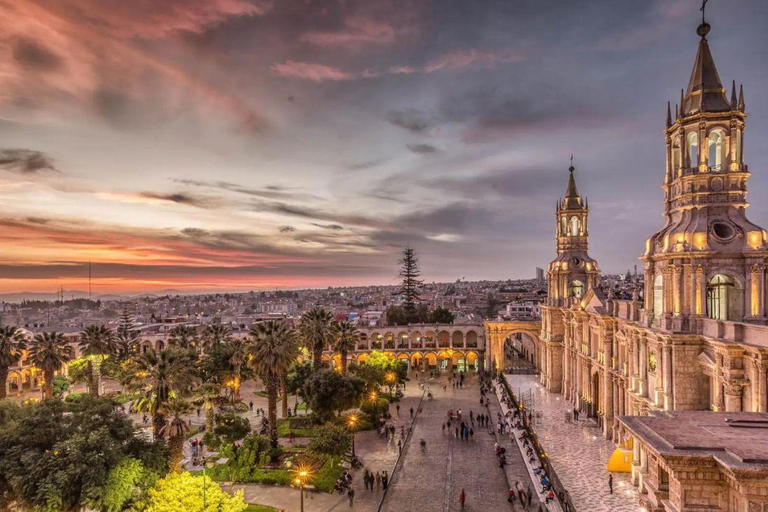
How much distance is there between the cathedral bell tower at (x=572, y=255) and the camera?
4703 centimetres

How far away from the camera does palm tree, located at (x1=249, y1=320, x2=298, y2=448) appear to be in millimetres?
29062

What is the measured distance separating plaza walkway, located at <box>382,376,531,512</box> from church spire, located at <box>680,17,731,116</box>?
21.6 meters

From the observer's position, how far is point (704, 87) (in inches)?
941

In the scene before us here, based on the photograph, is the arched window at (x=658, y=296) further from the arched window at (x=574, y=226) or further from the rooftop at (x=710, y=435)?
the arched window at (x=574, y=226)

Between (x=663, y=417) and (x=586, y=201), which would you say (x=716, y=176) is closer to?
(x=663, y=417)

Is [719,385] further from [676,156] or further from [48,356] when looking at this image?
[48,356]

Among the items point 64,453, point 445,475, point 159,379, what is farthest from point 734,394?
point 64,453

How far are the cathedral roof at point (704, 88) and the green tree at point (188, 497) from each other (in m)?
27.9

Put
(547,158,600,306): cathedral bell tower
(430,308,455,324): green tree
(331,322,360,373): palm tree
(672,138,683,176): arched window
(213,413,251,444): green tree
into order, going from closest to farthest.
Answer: (672,138,683,176): arched window
(213,413,251,444): green tree
(331,322,360,373): palm tree
(547,158,600,306): cathedral bell tower
(430,308,455,324): green tree

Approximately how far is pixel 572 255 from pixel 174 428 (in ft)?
132

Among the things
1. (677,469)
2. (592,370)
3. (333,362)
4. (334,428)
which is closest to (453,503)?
(334,428)

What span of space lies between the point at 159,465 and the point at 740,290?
26.9 m

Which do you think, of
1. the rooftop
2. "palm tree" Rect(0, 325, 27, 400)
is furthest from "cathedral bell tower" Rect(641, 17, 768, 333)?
"palm tree" Rect(0, 325, 27, 400)

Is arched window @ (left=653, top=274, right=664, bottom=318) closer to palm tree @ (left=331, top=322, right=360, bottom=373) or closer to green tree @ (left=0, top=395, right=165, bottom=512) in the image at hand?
palm tree @ (left=331, top=322, right=360, bottom=373)
